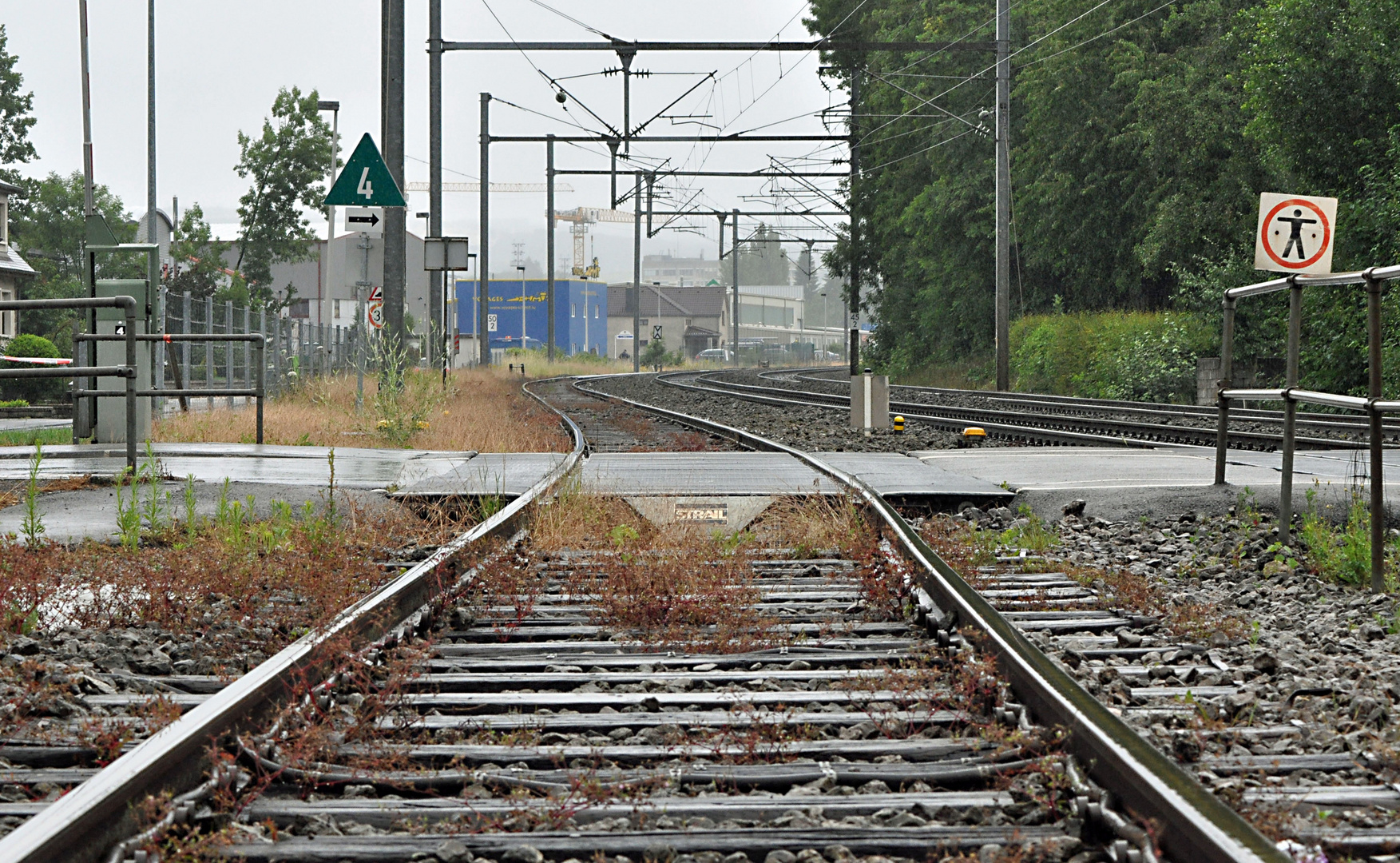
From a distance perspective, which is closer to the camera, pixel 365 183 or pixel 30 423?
pixel 365 183

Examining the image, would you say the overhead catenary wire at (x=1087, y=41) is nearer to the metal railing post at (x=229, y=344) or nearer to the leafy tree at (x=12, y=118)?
the metal railing post at (x=229, y=344)

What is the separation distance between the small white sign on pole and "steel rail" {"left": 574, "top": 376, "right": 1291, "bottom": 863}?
5.69 metres

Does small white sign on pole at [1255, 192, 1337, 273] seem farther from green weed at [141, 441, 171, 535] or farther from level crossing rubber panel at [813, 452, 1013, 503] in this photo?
green weed at [141, 441, 171, 535]

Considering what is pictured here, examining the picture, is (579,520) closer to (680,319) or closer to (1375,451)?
(1375,451)

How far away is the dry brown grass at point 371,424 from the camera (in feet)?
52.1

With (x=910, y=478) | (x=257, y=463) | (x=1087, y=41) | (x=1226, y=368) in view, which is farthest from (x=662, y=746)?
(x=1087, y=41)

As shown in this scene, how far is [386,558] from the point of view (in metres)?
7.43

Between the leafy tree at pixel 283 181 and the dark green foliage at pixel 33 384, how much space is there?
26156 mm

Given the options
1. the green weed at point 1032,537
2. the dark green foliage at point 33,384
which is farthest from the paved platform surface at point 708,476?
the dark green foliage at point 33,384

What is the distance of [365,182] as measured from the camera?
15.4 metres

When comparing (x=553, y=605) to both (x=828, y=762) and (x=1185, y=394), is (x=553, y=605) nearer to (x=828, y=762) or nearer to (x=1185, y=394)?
(x=828, y=762)

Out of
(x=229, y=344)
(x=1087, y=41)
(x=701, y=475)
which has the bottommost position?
(x=701, y=475)

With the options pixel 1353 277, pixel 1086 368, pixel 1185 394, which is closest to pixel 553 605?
pixel 1353 277

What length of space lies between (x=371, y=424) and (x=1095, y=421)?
1018 cm
